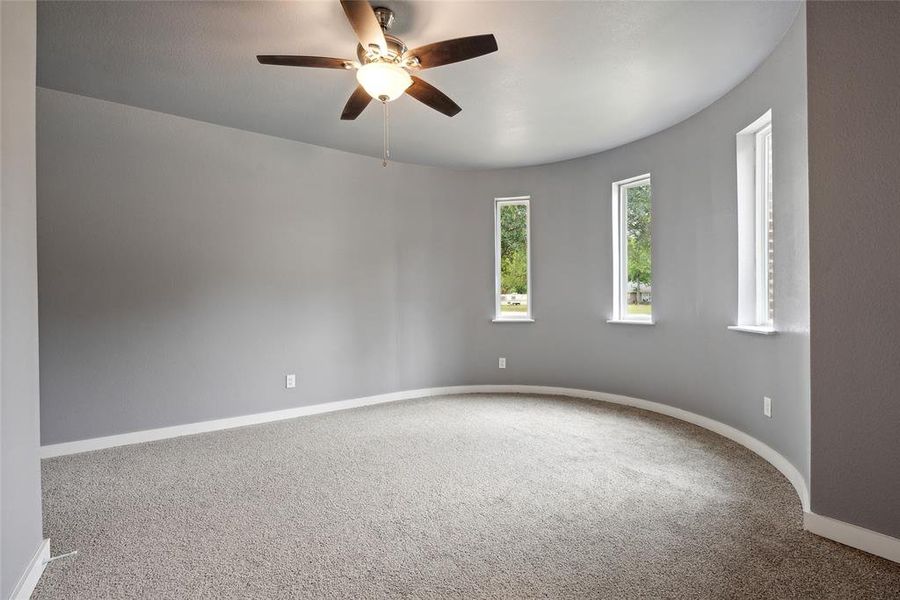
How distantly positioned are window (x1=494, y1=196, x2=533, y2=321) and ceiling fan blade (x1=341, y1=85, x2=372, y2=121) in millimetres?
2728

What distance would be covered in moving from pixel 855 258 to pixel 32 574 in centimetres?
349

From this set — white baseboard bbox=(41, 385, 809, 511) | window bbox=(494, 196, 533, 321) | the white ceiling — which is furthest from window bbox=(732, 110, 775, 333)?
window bbox=(494, 196, 533, 321)

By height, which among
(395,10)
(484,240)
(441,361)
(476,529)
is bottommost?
(476,529)

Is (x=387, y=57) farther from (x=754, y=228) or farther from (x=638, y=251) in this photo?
(x=638, y=251)

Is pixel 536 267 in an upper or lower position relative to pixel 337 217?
lower

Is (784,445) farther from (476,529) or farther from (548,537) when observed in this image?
(476,529)

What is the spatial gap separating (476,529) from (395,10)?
2539 millimetres

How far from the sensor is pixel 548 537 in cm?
219

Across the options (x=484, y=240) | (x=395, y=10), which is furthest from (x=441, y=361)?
(x=395, y=10)

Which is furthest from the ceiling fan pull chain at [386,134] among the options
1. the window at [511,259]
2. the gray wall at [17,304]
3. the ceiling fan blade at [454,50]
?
the gray wall at [17,304]

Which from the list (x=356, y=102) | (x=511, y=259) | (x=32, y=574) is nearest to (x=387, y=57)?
(x=356, y=102)

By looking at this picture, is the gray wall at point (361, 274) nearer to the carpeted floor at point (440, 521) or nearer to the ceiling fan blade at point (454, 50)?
the carpeted floor at point (440, 521)

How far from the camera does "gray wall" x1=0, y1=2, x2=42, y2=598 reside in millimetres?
1634

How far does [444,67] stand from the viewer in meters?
3.09
